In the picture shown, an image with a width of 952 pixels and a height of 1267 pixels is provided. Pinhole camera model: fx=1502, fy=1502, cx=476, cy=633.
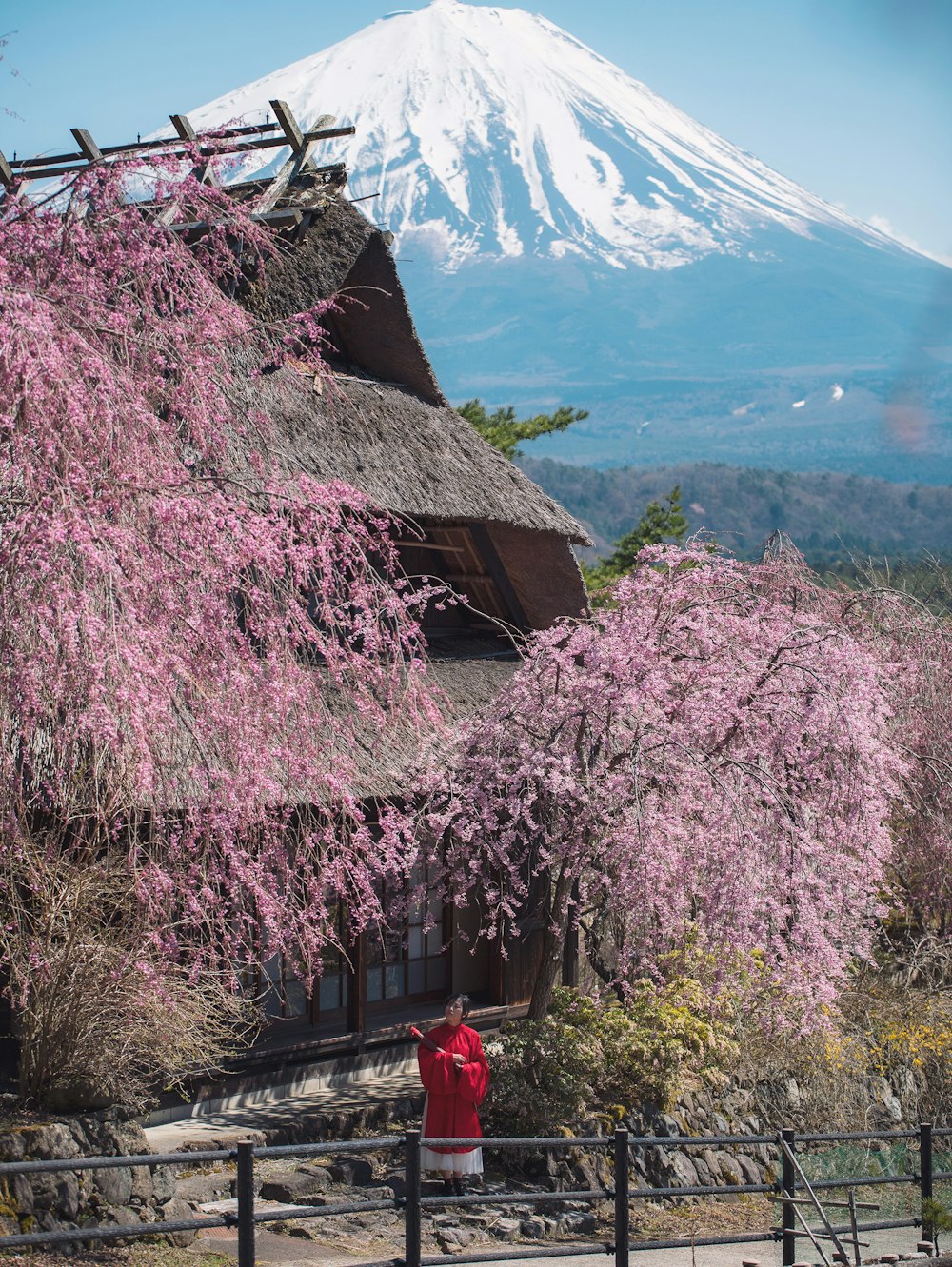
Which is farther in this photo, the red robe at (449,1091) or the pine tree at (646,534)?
the pine tree at (646,534)

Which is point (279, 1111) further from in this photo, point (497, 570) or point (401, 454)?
point (497, 570)

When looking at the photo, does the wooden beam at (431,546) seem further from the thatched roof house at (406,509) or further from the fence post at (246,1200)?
the fence post at (246,1200)

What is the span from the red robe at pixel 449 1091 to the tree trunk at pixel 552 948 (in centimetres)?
183

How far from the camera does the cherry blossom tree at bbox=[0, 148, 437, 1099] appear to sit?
6586 mm

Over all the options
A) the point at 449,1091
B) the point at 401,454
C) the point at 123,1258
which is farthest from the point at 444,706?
the point at 123,1258

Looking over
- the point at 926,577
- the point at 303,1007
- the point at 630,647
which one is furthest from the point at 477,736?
the point at 926,577

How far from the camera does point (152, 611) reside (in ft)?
23.7

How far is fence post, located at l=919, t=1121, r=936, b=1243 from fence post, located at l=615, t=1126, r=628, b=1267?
Result: 2.37 metres

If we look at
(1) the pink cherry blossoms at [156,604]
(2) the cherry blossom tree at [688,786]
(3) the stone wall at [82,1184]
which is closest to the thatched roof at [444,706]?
(2) the cherry blossom tree at [688,786]

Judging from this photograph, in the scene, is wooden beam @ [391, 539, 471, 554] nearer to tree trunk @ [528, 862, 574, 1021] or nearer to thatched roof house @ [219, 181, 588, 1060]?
thatched roof house @ [219, 181, 588, 1060]

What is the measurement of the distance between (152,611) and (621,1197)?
3645mm

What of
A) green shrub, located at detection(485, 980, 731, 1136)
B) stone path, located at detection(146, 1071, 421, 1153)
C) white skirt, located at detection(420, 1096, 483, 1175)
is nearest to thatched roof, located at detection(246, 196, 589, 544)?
green shrub, located at detection(485, 980, 731, 1136)

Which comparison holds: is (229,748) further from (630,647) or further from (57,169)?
(57,169)

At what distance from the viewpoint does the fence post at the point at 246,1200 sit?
565 centimetres
